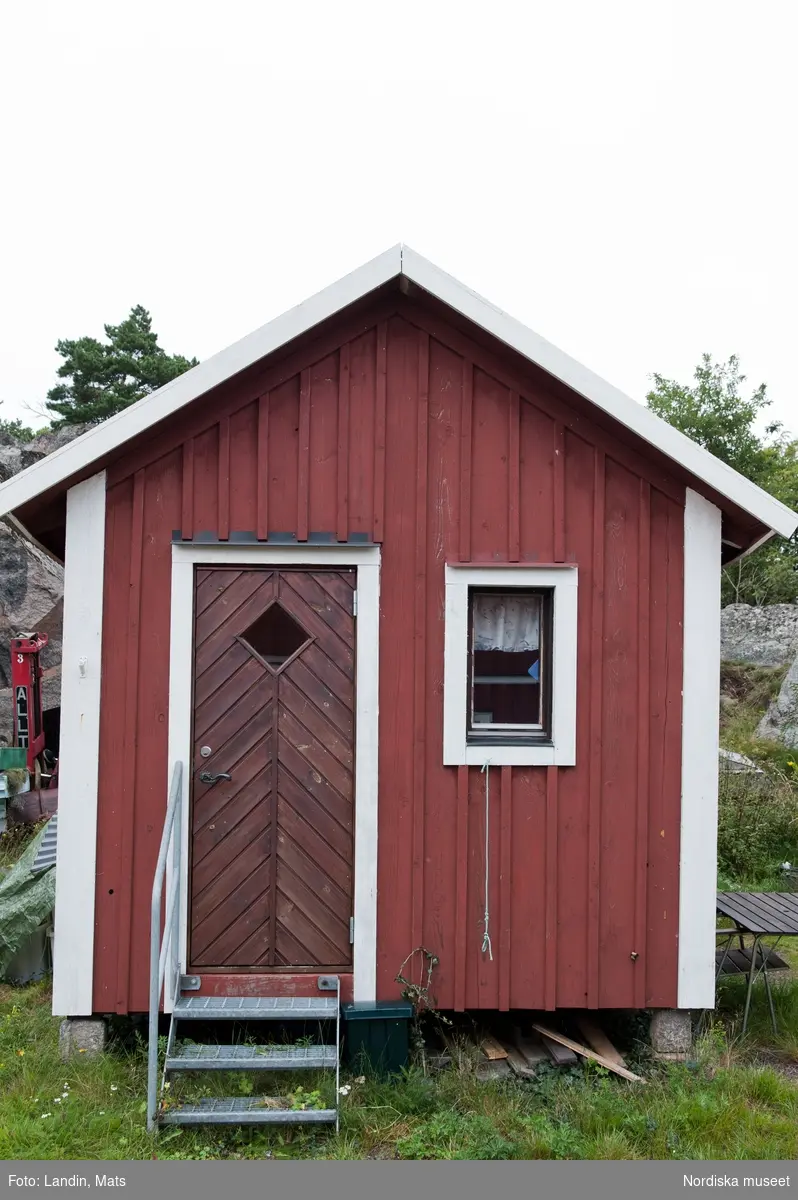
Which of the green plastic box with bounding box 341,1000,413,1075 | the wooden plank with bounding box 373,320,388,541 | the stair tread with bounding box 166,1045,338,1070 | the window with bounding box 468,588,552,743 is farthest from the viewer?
the window with bounding box 468,588,552,743

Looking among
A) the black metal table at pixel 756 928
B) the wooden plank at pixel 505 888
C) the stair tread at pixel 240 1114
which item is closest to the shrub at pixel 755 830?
the black metal table at pixel 756 928

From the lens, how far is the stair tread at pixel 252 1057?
170 inches

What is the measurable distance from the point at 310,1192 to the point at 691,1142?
183 centimetres

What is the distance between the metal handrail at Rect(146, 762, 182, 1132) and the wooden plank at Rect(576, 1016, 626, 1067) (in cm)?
246

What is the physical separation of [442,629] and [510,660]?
48cm

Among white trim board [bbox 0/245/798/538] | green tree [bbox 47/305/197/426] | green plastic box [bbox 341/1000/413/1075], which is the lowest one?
green plastic box [bbox 341/1000/413/1075]

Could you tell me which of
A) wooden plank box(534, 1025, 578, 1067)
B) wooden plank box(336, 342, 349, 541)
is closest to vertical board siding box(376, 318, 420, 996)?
wooden plank box(336, 342, 349, 541)

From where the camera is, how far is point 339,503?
4.98 metres

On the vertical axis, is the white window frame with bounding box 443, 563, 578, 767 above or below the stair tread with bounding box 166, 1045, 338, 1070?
above

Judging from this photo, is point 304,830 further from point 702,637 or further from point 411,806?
point 702,637

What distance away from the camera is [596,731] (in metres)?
5.00

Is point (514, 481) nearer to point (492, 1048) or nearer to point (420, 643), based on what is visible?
point (420, 643)

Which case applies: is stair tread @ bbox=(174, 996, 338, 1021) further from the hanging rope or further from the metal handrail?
the hanging rope

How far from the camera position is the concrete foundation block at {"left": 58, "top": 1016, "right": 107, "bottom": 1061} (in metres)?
4.80
